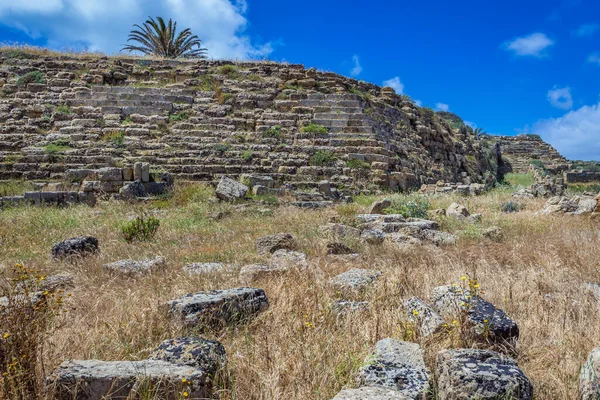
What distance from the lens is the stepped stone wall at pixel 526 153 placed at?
33875mm

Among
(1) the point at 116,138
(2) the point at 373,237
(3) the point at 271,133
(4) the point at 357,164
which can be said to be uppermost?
(3) the point at 271,133

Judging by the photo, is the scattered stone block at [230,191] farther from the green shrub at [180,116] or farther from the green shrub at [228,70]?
the green shrub at [228,70]

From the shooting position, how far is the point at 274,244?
568 centimetres

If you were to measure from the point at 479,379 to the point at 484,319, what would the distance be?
779 millimetres

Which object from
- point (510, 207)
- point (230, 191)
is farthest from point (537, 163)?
point (230, 191)

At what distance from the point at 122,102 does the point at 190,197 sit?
6082mm

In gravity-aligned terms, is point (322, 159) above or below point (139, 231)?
above

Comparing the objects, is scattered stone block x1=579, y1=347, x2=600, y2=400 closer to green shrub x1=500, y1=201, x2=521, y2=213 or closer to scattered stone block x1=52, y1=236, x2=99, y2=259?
scattered stone block x1=52, y1=236, x2=99, y2=259

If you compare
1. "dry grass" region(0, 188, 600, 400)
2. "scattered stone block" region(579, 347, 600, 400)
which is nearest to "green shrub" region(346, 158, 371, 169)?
"dry grass" region(0, 188, 600, 400)

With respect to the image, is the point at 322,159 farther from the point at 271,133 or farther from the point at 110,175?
the point at 110,175

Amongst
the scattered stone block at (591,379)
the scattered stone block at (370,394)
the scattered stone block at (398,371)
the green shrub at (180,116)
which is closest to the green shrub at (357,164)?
the green shrub at (180,116)

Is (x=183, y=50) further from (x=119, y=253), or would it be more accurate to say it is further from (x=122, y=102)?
(x=119, y=253)

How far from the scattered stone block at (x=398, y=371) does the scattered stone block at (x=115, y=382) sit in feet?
2.73

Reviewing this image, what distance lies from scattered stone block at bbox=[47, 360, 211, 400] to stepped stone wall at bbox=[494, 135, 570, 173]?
34.9 meters
